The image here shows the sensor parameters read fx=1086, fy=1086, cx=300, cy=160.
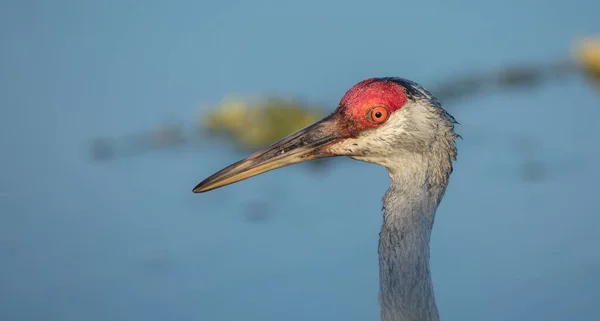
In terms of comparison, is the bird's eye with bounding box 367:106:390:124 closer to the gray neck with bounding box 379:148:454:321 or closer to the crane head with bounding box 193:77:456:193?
the crane head with bounding box 193:77:456:193

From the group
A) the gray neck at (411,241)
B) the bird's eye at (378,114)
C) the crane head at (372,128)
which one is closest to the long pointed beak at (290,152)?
the crane head at (372,128)

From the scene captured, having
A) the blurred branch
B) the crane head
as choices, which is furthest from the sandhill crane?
the blurred branch

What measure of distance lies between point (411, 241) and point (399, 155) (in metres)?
0.43

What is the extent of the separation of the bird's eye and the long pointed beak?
197 millimetres

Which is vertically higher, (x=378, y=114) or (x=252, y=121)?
(x=252, y=121)

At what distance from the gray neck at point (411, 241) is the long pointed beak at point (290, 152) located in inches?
16.7

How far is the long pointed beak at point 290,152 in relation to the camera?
5273mm

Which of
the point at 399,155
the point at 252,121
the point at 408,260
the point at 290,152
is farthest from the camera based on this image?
the point at 252,121

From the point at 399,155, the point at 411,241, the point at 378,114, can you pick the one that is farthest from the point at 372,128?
the point at 411,241

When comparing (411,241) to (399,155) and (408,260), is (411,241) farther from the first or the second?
(399,155)

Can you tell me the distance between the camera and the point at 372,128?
5.21m

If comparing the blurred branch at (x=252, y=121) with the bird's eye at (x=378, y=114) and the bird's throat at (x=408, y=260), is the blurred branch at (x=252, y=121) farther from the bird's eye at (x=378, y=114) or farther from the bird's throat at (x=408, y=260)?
the bird's throat at (x=408, y=260)

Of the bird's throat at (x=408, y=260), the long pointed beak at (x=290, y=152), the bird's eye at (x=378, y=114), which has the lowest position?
the bird's throat at (x=408, y=260)

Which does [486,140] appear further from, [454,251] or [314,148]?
[314,148]
